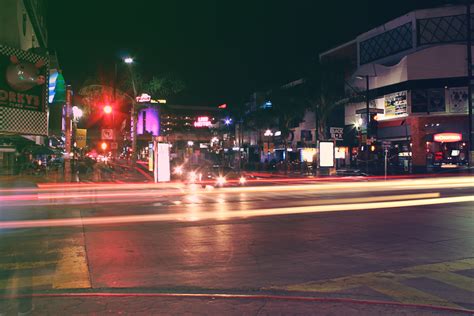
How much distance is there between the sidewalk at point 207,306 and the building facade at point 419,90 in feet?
97.5

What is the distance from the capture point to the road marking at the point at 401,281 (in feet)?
19.0

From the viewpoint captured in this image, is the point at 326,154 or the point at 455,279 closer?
the point at 455,279

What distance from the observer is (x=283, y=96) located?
4734 cm

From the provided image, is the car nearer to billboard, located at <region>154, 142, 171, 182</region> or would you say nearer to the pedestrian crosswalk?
billboard, located at <region>154, 142, 171, 182</region>

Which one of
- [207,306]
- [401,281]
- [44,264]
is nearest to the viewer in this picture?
[207,306]

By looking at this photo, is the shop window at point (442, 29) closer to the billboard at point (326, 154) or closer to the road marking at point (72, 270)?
the billboard at point (326, 154)

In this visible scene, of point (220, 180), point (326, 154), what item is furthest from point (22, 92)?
point (326, 154)

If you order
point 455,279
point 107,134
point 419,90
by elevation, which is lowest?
point 455,279

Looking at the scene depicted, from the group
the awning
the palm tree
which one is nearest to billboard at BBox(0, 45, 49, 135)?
the awning

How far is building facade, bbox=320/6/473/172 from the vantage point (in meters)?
38.5

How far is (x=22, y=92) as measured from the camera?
47.0 feet

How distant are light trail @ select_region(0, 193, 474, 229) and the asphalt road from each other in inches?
1.3

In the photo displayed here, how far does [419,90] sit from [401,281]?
36.3 m

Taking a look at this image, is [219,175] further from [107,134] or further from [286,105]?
[286,105]
